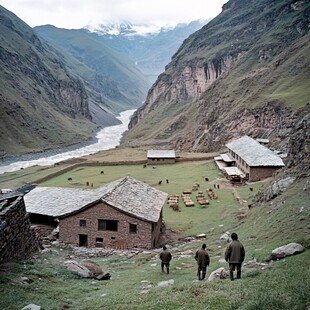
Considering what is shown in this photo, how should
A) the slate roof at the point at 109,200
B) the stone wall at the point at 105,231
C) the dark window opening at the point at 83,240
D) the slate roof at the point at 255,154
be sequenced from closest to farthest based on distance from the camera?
the stone wall at the point at 105,231, the slate roof at the point at 109,200, the dark window opening at the point at 83,240, the slate roof at the point at 255,154

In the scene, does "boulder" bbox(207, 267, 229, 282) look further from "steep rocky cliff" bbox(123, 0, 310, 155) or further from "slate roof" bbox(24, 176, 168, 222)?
"steep rocky cliff" bbox(123, 0, 310, 155)

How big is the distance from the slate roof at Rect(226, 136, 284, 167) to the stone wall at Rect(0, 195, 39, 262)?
125 feet


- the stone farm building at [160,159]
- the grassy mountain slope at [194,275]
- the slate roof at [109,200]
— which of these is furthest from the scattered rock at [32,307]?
the stone farm building at [160,159]

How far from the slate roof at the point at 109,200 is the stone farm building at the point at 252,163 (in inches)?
826

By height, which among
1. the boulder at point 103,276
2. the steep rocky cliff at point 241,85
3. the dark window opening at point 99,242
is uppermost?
the steep rocky cliff at point 241,85

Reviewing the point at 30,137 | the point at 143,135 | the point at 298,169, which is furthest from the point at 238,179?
the point at 30,137

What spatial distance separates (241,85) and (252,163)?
65325mm

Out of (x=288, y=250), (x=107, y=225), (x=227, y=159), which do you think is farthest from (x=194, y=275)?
(x=227, y=159)

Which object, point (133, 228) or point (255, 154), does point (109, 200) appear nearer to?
point (133, 228)

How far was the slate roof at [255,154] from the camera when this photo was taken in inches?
2223

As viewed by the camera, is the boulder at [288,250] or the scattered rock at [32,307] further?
the boulder at [288,250]

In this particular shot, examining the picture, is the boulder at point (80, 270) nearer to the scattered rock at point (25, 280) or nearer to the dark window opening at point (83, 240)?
the scattered rock at point (25, 280)

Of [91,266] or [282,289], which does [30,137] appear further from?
[282,289]

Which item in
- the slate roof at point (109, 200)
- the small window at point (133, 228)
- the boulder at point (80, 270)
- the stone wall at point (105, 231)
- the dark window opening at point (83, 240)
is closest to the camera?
the boulder at point (80, 270)
